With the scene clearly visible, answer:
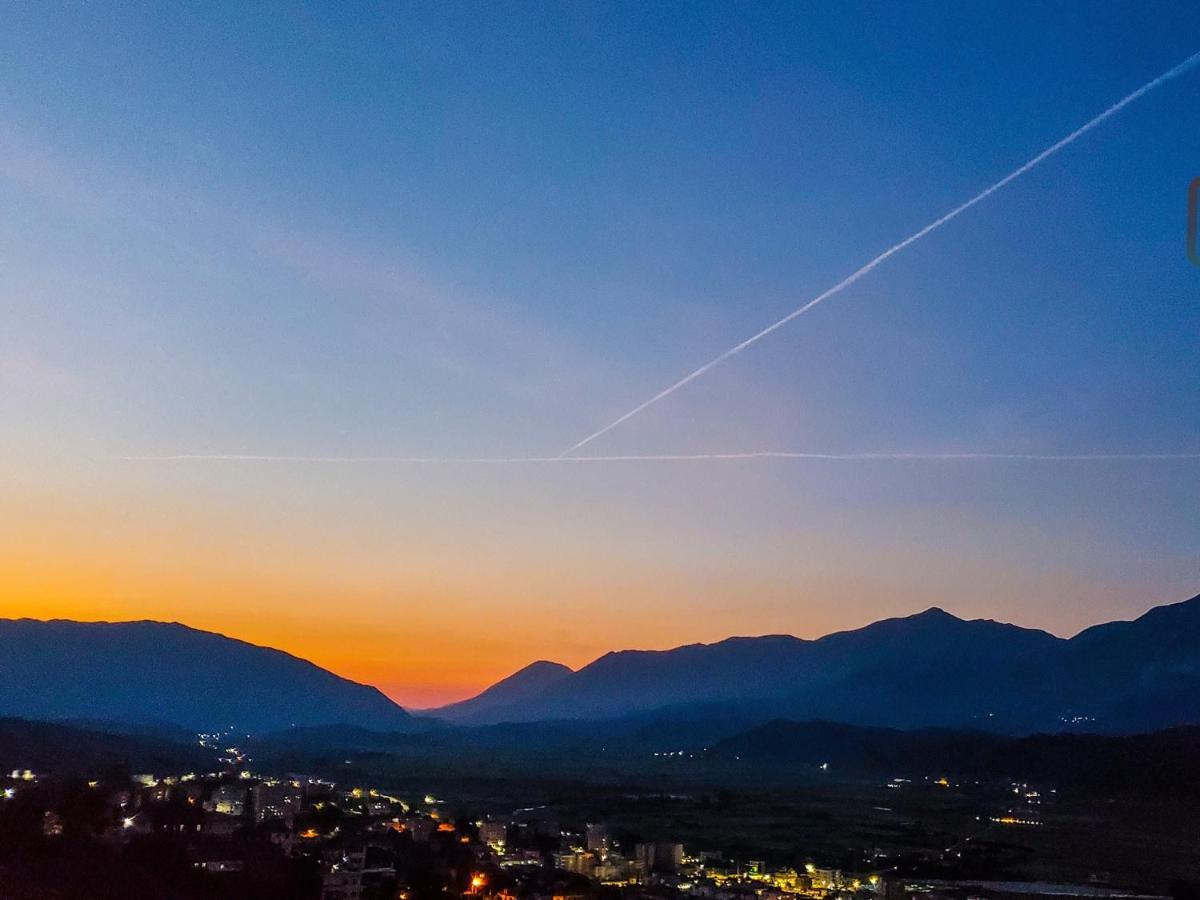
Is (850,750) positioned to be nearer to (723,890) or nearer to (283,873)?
(723,890)

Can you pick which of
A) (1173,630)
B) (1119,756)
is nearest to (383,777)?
(1119,756)

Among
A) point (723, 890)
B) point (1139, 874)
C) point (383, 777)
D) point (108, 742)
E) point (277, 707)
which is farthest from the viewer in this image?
point (277, 707)

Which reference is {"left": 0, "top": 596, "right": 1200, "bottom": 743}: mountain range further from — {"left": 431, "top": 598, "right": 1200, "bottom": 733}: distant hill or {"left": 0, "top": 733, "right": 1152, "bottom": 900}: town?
{"left": 0, "top": 733, "right": 1152, "bottom": 900}: town

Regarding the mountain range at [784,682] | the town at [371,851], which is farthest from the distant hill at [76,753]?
the mountain range at [784,682]

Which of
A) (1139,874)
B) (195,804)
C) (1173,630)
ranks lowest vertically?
(1139,874)

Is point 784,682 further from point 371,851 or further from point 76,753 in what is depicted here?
point 371,851
